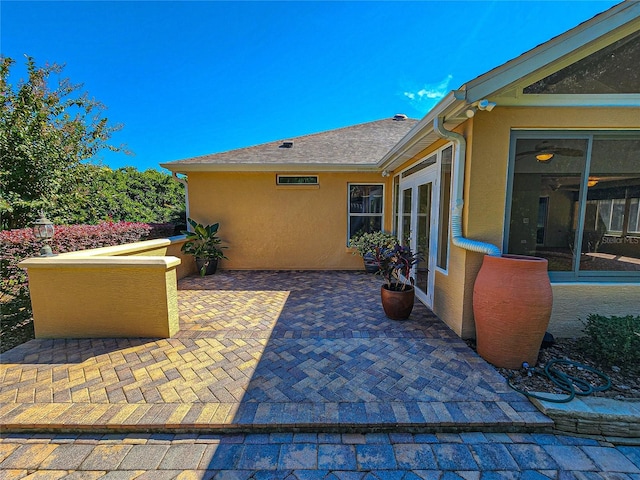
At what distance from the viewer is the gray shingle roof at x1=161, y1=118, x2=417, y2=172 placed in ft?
23.1

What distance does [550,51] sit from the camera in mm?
2859

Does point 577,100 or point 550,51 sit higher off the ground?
point 550,51

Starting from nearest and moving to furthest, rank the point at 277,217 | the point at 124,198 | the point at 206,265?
the point at 206,265 < the point at 277,217 < the point at 124,198

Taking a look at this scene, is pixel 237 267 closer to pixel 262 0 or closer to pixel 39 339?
pixel 39 339

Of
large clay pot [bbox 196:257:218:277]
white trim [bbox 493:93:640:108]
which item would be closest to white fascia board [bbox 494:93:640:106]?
white trim [bbox 493:93:640:108]

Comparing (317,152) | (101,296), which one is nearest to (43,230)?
(101,296)

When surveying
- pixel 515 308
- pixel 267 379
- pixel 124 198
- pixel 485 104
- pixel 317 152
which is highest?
pixel 317 152

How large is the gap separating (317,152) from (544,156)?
5.85 m

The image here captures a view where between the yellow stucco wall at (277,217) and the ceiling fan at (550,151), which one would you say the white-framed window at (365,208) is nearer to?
the yellow stucco wall at (277,217)

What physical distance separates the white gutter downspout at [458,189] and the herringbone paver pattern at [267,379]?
1.37 metres

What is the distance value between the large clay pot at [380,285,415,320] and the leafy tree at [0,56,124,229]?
833 cm

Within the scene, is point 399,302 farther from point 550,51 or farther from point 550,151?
point 550,51

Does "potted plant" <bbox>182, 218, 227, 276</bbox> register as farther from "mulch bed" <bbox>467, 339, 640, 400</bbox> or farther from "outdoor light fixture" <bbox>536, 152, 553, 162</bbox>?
"outdoor light fixture" <bbox>536, 152, 553, 162</bbox>

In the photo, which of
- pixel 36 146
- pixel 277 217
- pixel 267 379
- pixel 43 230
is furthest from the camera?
pixel 277 217
